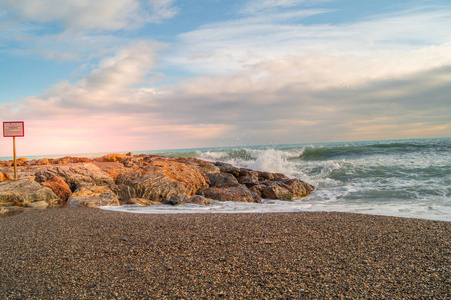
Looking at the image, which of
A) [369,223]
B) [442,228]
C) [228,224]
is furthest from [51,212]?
[442,228]

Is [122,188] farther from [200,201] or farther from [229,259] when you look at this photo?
[229,259]

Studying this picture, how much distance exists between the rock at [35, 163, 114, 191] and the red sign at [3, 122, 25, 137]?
178 cm

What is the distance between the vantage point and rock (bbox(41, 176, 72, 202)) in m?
9.41

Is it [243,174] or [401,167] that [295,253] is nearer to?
[243,174]

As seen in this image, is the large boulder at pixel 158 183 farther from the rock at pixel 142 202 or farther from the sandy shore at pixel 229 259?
the sandy shore at pixel 229 259

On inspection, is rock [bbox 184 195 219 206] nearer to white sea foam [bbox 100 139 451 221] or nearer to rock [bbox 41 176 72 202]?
white sea foam [bbox 100 139 451 221]

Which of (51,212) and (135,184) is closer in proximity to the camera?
(51,212)

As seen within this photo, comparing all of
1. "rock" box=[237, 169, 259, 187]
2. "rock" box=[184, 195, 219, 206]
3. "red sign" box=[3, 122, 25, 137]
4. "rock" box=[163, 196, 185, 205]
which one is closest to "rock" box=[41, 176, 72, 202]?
"red sign" box=[3, 122, 25, 137]

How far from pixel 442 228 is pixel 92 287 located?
5581 millimetres

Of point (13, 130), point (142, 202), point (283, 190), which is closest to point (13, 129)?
Result: point (13, 130)

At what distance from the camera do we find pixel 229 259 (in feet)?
12.1

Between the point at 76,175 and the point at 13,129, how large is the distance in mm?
3263

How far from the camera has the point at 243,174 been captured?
1477 centimetres

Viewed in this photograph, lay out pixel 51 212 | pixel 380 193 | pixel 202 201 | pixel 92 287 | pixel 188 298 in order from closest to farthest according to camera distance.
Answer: pixel 188 298 → pixel 92 287 → pixel 51 212 → pixel 202 201 → pixel 380 193
